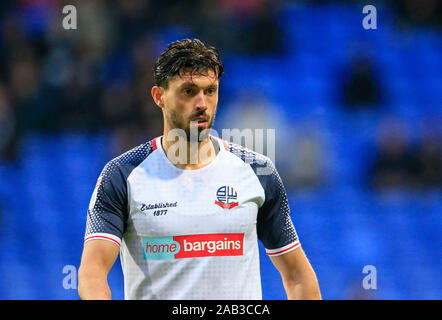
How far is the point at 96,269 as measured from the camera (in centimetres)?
319

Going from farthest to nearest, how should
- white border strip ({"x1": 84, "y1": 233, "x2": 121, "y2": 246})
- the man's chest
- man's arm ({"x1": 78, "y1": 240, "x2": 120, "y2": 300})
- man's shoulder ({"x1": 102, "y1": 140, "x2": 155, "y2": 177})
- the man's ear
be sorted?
the man's ear < man's shoulder ({"x1": 102, "y1": 140, "x2": 155, "y2": 177}) < the man's chest < white border strip ({"x1": 84, "y1": 233, "x2": 121, "y2": 246}) < man's arm ({"x1": 78, "y1": 240, "x2": 120, "y2": 300})

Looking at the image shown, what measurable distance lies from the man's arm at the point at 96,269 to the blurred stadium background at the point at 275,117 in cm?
505

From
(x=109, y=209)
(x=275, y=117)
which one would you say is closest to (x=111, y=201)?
(x=109, y=209)

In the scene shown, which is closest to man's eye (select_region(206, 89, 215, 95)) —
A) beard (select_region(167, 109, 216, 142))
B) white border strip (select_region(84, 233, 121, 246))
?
beard (select_region(167, 109, 216, 142))

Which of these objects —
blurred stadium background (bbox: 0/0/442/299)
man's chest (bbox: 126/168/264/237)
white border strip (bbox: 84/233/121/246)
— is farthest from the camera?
blurred stadium background (bbox: 0/0/442/299)

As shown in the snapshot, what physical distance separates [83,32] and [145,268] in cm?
714

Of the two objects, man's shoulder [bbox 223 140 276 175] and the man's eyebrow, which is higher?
the man's eyebrow

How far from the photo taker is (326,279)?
8312 millimetres

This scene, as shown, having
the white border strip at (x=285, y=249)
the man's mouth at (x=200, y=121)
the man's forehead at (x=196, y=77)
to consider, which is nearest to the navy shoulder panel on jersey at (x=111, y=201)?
the man's mouth at (x=200, y=121)

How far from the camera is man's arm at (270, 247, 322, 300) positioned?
346cm

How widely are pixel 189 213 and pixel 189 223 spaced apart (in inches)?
2.0

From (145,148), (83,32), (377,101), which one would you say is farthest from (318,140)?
(145,148)

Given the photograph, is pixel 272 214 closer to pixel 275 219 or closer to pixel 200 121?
pixel 275 219

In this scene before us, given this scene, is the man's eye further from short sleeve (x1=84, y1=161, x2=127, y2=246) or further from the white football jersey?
short sleeve (x1=84, y1=161, x2=127, y2=246)
